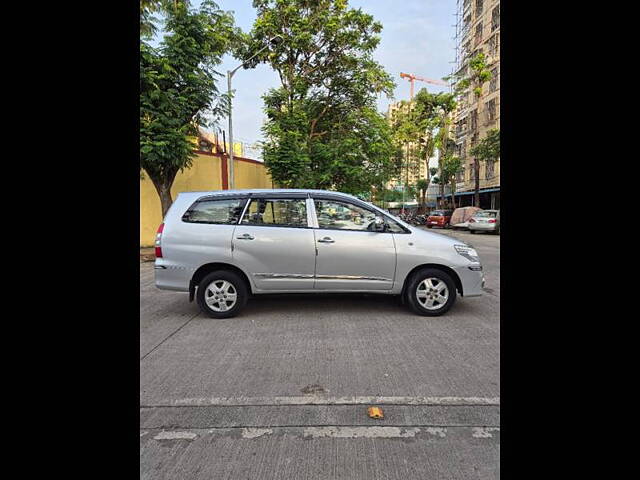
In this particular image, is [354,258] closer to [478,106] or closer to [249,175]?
[249,175]

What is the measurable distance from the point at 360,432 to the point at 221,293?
121 inches

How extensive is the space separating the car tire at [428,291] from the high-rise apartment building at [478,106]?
82.1ft

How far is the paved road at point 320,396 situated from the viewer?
221 centimetres

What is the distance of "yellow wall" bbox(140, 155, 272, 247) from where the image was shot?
13766mm

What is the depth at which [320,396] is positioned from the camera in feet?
9.75

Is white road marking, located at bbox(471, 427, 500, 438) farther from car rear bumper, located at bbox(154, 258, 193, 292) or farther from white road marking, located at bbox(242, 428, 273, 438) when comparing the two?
car rear bumper, located at bbox(154, 258, 193, 292)

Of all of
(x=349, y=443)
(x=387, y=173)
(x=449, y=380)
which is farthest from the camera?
(x=387, y=173)
